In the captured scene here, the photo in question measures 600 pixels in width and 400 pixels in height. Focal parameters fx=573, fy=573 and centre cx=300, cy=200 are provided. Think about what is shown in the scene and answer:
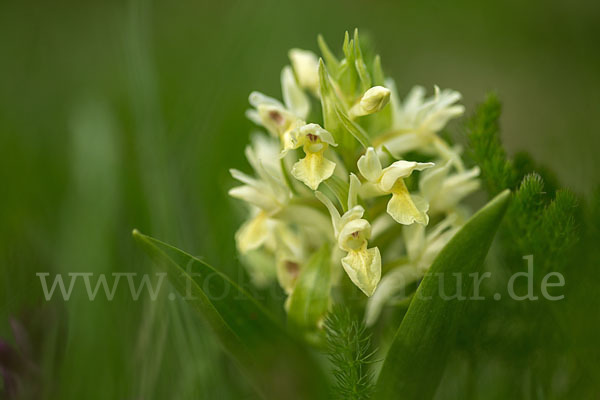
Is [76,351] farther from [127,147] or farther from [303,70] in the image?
[127,147]

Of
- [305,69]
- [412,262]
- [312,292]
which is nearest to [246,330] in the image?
[312,292]

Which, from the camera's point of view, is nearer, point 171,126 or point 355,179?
point 355,179

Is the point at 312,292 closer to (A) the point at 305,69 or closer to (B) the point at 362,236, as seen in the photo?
(B) the point at 362,236

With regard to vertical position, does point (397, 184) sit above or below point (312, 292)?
above

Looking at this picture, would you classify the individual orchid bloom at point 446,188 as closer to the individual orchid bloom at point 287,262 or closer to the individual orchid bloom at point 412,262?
the individual orchid bloom at point 412,262

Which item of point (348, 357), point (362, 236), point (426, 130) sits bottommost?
point (348, 357)

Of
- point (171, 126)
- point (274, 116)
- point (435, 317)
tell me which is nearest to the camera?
point (435, 317)

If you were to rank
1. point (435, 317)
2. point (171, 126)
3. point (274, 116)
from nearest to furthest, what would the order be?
1. point (435, 317)
2. point (274, 116)
3. point (171, 126)
